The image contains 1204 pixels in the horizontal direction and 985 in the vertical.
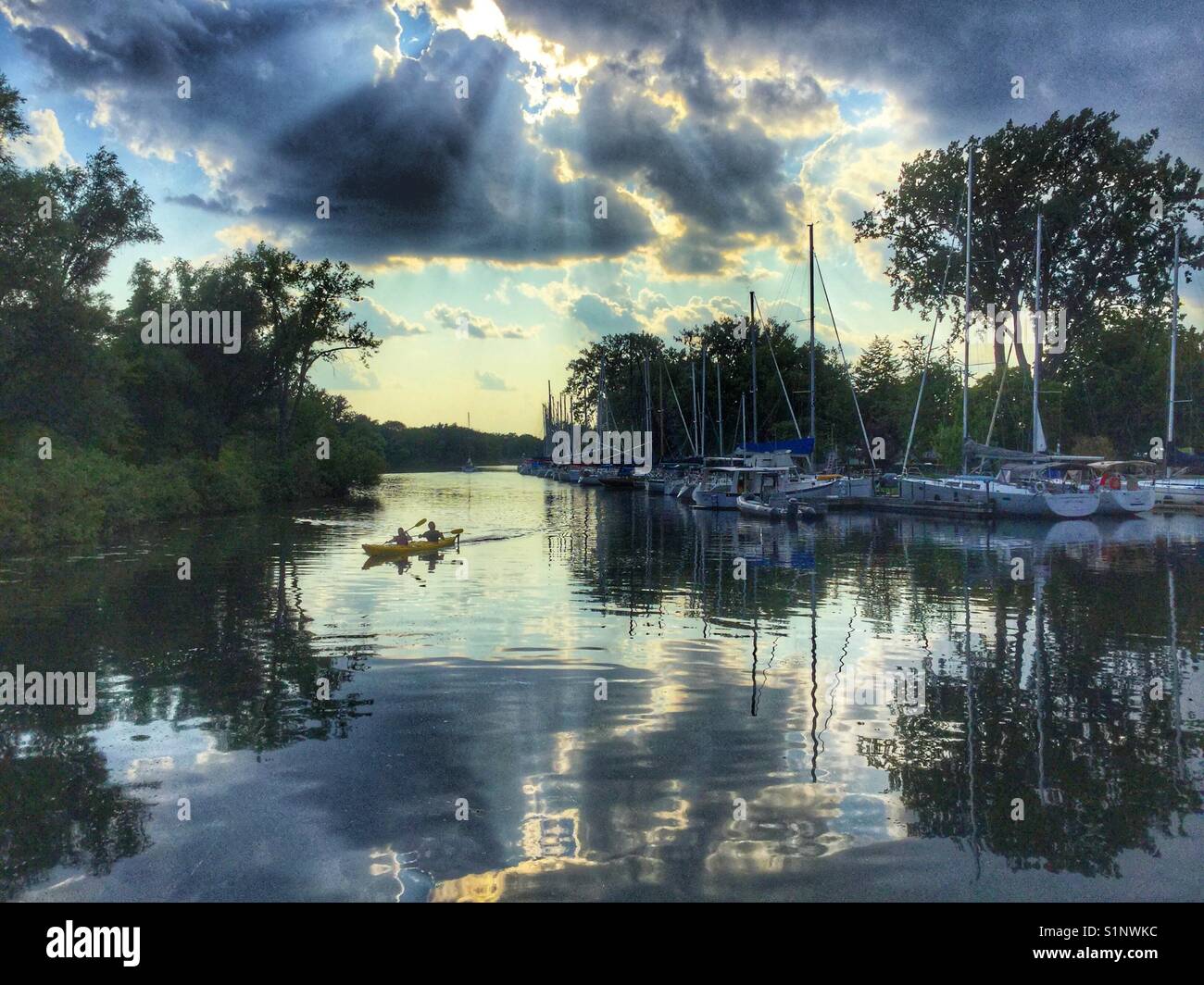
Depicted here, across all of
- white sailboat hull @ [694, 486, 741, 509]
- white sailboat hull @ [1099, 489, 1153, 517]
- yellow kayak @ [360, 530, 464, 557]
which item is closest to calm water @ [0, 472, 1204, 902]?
yellow kayak @ [360, 530, 464, 557]

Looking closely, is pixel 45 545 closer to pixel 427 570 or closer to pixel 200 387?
pixel 427 570

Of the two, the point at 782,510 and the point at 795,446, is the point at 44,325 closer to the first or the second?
the point at 782,510

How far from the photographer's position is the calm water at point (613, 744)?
7973mm

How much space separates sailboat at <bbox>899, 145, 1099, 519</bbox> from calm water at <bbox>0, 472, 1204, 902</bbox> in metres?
23.7

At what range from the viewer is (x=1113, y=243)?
210ft

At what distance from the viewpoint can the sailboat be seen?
156 feet

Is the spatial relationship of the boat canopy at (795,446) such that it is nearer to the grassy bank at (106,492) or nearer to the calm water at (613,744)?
the grassy bank at (106,492)

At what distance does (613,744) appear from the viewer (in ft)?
37.6

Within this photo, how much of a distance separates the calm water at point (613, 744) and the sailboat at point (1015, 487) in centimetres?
2368

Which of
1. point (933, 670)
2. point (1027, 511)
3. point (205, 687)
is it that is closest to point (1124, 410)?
point (1027, 511)

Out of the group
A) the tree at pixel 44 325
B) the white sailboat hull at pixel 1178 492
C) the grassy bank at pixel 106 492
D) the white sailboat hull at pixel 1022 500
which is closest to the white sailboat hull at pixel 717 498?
the white sailboat hull at pixel 1022 500

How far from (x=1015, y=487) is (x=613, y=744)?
4257cm

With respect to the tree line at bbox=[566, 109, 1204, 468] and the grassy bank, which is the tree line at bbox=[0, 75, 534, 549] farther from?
the tree line at bbox=[566, 109, 1204, 468]
